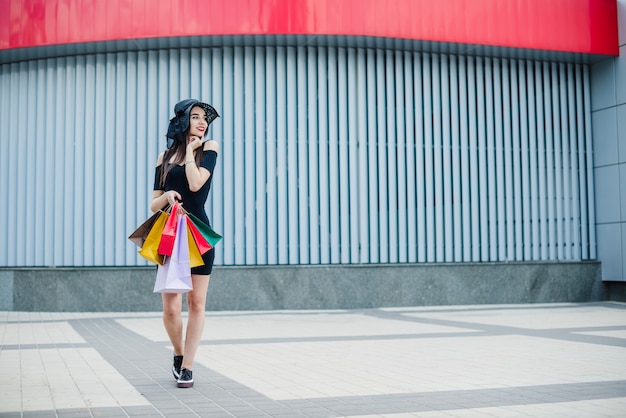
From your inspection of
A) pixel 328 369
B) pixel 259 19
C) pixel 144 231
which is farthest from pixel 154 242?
pixel 259 19

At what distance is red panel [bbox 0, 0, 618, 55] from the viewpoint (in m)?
13.4

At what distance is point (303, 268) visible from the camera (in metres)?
13.9

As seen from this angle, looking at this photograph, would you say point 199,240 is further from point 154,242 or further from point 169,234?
point 154,242

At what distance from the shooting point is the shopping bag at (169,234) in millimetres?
5512

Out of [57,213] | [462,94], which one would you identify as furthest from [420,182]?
[57,213]

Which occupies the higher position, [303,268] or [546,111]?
[546,111]

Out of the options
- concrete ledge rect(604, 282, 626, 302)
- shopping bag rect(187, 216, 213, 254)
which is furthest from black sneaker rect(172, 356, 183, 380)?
concrete ledge rect(604, 282, 626, 302)

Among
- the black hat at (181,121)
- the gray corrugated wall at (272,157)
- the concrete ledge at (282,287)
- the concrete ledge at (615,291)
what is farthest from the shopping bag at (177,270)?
the concrete ledge at (615,291)

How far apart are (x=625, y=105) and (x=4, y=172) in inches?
451

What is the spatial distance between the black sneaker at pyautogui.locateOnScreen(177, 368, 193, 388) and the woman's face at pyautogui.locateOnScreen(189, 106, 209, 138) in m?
1.69

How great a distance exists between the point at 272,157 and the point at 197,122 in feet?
27.3

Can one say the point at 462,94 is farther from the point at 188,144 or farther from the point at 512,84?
the point at 188,144

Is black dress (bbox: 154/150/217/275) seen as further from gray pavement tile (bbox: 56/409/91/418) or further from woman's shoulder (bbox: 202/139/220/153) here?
gray pavement tile (bbox: 56/409/91/418)

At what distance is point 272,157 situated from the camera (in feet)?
46.6
